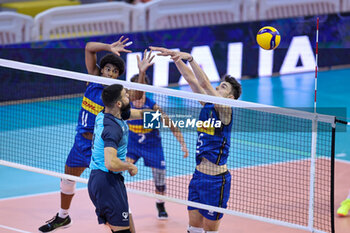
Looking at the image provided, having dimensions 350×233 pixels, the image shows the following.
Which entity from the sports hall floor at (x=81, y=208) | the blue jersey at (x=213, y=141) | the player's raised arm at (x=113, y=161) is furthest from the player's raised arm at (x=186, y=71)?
the sports hall floor at (x=81, y=208)

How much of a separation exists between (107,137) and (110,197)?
67 centimetres

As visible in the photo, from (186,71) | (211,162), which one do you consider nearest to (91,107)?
(186,71)

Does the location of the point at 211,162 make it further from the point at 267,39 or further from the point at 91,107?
the point at 267,39

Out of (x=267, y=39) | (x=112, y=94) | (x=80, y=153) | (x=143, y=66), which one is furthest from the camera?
(x=267, y=39)

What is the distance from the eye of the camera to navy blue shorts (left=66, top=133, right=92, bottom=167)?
356 inches

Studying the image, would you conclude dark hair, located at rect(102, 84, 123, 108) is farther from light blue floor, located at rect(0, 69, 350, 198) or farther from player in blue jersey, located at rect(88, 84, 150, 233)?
light blue floor, located at rect(0, 69, 350, 198)

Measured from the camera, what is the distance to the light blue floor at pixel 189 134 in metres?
11.7

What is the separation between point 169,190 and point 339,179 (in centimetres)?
296

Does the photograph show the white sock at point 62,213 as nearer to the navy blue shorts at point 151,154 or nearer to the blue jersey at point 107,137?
the navy blue shorts at point 151,154

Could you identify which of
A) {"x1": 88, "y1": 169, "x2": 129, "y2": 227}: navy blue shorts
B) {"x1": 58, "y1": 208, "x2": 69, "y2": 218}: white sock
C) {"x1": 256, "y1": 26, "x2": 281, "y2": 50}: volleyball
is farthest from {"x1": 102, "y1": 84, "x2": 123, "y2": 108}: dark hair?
{"x1": 256, "y1": 26, "x2": 281, "y2": 50}: volleyball

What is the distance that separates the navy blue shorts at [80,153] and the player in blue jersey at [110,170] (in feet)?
4.85

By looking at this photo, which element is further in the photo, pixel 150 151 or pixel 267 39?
pixel 150 151

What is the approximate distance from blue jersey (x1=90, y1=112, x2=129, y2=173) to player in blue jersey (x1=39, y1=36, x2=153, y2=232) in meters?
1.39

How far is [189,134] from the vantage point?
13117 mm
